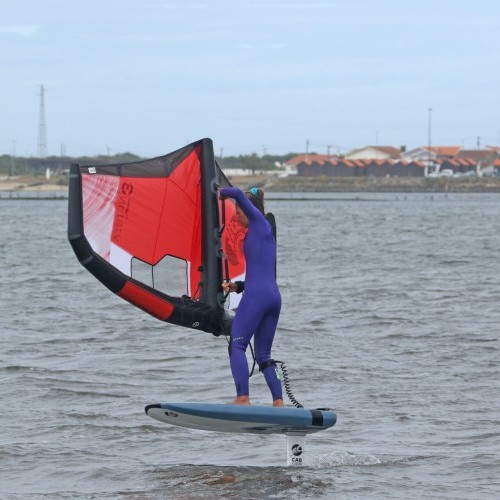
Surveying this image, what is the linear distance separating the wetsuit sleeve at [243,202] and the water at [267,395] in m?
2.03

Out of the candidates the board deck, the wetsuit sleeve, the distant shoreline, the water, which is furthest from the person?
the distant shoreline

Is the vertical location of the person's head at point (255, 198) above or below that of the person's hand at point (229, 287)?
above

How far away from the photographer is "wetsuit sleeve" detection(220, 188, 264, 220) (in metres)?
9.06

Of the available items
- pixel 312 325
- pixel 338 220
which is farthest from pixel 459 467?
pixel 338 220

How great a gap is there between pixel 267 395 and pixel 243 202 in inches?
168

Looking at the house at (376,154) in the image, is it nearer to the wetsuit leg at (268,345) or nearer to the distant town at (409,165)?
the distant town at (409,165)

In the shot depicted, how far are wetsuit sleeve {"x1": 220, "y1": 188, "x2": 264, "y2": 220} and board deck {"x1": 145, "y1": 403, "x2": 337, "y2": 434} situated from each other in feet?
4.67

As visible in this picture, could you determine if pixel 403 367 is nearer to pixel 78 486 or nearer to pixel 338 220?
pixel 78 486

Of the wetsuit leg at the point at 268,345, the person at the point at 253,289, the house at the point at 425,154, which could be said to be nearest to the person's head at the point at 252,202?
the person at the point at 253,289

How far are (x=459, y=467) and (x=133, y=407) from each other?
3828 millimetres

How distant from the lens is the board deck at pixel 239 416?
890 centimetres

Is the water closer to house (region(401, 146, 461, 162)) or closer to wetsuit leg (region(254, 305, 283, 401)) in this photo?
wetsuit leg (region(254, 305, 283, 401))

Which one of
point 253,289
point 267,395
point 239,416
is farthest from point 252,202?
point 267,395

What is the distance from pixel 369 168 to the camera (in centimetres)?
18138
